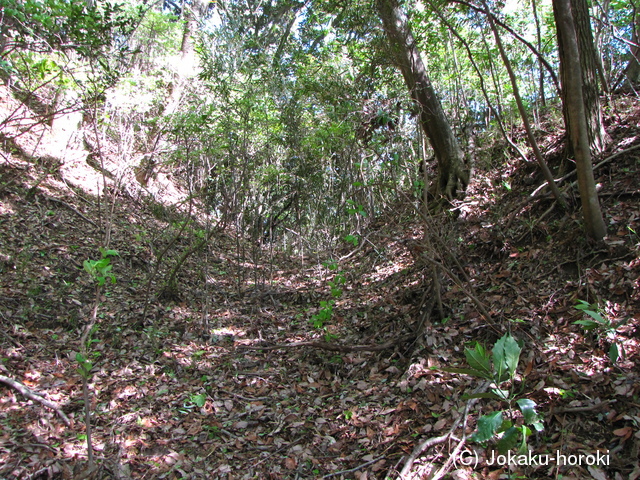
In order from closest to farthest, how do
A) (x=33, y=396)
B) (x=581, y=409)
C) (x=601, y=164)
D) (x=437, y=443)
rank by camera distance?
(x=581, y=409) → (x=437, y=443) → (x=33, y=396) → (x=601, y=164)

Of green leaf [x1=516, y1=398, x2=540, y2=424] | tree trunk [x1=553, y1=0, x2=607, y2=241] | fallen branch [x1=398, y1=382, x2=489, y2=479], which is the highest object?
tree trunk [x1=553, y1=0, x2=607, y2=241]

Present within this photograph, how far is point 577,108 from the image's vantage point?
366 cm

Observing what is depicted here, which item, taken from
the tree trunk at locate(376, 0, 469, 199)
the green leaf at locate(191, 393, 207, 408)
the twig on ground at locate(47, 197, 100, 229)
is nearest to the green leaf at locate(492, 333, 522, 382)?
the green leaf at locate(191, 393, 207, 408)

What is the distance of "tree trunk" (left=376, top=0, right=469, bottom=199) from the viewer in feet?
18.9

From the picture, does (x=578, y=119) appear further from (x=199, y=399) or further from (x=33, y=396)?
(x=33, y=396)

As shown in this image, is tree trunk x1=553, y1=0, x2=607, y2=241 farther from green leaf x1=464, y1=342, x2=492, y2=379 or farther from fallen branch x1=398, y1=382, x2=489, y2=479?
green leaf x1=464, y1=342, x2=492, y2=379

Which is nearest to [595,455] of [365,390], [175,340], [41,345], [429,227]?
[365,390]

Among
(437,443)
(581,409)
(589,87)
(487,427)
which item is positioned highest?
(589,87)

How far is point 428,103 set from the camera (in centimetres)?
665

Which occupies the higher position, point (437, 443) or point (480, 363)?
point (480, 363)

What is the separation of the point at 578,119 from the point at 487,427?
3131 millimetres

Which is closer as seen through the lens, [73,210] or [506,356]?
[506,356]

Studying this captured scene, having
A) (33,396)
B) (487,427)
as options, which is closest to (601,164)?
(487,427)

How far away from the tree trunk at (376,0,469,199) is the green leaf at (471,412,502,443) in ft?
15.9
